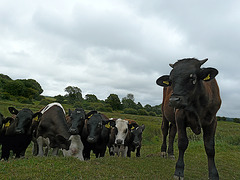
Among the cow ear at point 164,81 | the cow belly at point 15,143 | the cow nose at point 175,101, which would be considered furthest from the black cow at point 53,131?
the cow nose at point 175,101

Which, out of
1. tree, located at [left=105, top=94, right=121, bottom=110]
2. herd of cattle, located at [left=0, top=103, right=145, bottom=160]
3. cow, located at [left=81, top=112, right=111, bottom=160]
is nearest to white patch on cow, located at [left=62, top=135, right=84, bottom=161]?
Result: herd of cattle, located at [left=0, top=103, right=145, bottom=160]

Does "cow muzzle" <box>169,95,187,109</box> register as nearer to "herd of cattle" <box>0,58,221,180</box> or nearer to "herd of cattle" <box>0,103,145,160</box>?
"herd of cattle" <box>0,58,221,180</box>

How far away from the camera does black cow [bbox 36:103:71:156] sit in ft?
25.7

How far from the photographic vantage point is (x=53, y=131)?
7.98 meters

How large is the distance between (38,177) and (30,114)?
4.49 meters

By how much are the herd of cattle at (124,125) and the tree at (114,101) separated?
213 ft

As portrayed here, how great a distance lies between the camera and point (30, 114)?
826 cm

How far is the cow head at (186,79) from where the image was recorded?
14.8 feet

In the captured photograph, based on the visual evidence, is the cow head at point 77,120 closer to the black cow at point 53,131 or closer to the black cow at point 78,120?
the black cow at point 78,120

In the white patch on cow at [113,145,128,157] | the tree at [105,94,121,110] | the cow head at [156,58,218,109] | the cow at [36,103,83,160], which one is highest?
the tree at [105,94,121,110]

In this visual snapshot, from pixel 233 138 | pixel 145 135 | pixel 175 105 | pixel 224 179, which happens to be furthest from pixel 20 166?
pixel 233 138

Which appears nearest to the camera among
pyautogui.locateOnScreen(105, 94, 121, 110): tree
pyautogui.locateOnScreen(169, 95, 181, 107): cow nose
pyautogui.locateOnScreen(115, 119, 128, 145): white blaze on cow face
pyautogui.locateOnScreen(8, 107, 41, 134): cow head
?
pyautogui.locateOnScreen(169, 95, 181, 107): cow nose

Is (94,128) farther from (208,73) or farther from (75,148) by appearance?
(208,73)

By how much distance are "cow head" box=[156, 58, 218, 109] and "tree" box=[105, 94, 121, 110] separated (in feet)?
227
